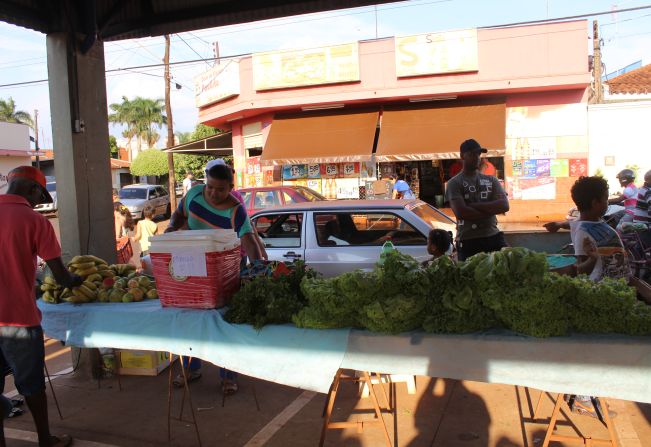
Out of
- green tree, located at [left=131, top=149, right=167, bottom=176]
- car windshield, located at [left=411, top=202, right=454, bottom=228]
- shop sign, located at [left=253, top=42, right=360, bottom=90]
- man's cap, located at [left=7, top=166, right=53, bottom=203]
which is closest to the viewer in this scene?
man's cap, located at [left=7, top=166, right=53, bottom=203]

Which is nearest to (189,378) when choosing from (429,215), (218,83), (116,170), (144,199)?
(429,215)

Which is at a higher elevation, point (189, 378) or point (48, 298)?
point (48, 298)

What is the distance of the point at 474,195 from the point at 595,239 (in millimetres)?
1457

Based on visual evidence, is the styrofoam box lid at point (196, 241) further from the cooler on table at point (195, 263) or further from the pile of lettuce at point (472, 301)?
the pile of lettuce at point (472, 301)

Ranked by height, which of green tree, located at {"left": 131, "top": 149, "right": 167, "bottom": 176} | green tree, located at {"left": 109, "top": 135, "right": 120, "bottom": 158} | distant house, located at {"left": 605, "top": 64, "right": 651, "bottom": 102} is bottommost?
green tree, located at {"left": 131, "top": 149, "right": 167, "bottom": 176}

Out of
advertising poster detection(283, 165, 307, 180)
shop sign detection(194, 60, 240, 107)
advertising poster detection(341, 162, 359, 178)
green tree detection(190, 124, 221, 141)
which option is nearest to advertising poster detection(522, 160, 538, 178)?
advertising poster detection(341, 162, 359, 178)

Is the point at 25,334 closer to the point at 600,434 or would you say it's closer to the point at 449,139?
the point at 600,434

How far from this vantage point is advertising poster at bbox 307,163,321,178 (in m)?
16.8

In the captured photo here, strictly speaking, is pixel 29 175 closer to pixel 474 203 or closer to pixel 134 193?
pixel 474 203

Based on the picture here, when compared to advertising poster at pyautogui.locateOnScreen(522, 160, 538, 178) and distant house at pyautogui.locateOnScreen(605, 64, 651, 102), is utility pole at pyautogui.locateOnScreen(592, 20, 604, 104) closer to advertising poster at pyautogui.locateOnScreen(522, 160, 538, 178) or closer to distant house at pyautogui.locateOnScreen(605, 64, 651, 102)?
distant house at pyautogui.locateOnScreen(605, 64, 651, 102)

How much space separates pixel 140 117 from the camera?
68125mm

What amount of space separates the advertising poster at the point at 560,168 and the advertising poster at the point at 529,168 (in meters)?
0.44

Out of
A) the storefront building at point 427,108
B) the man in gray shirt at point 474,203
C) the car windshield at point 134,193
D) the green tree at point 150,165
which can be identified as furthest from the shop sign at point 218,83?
the green tree at point 150,165

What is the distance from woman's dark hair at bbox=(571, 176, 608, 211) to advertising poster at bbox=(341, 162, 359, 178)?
42.8 ft
